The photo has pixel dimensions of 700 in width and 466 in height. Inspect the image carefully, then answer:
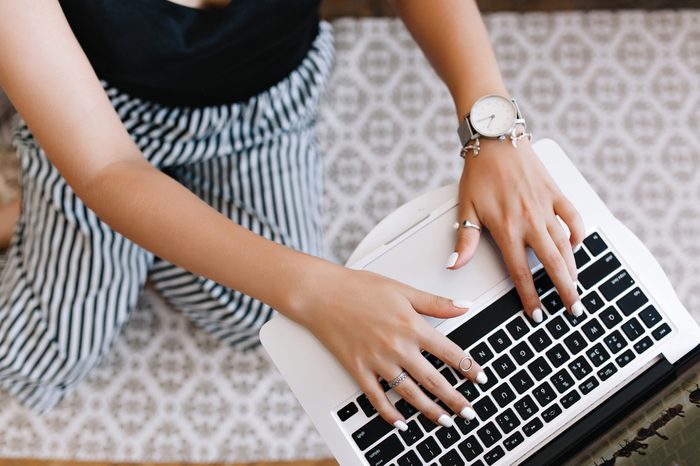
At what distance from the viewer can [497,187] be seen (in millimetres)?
732

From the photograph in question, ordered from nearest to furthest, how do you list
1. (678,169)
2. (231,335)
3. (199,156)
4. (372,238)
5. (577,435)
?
(577,435), (372,238), (199,156), (231,335), (678,169)

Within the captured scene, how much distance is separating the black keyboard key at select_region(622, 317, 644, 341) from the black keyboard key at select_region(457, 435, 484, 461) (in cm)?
20

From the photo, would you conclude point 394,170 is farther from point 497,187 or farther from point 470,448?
point 470,448

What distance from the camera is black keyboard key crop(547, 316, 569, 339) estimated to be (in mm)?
686

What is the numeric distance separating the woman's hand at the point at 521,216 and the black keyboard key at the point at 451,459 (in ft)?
0.55

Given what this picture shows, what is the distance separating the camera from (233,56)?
2.84 feet

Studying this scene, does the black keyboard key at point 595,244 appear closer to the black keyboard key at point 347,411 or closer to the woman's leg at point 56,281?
the black keyboard key at point 347,411

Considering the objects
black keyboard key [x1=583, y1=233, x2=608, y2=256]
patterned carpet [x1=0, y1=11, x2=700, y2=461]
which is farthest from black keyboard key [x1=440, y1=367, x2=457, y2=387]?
patterned carpet [x1=0, y1=11, x2=700, y2=461]

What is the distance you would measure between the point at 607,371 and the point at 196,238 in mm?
477

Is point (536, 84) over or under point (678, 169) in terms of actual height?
over

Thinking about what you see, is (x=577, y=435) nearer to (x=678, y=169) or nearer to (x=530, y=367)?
(x=530, y=367)

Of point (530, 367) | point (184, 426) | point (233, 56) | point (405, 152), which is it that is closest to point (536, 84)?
point (405, 152)

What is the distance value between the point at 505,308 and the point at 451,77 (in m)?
0.31

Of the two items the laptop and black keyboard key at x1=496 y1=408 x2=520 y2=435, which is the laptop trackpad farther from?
black keyboard key at x1=496 y1=408 x2=520 y2=435
